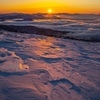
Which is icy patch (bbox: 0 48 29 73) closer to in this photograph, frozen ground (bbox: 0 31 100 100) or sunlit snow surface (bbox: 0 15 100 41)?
frozen ground (bbox: 0 31 100 100)

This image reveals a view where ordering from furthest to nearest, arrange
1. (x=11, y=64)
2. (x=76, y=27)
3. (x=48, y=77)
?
(x=76, y=27)
(x=11, y=64)
(x=48, y=77)

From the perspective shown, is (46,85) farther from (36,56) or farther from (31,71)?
(36,56)

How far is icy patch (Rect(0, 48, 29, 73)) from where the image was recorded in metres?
3.46

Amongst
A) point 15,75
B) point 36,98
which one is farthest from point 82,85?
point 15,75

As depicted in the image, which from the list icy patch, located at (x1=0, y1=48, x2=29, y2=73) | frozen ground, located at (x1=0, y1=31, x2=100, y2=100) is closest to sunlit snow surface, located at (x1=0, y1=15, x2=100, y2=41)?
frozen ground, located at (x1=0, y1=31, x2=100, y2=100)

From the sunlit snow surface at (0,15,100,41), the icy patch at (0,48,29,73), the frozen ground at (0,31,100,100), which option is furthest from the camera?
the sunlit snow surface at (0,15,100,41)

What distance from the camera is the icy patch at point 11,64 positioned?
11.3 ft

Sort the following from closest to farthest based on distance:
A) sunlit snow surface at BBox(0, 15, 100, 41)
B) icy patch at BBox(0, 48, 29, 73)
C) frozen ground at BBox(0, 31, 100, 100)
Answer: frozen ground at BBox(0, 31, 100, 100) → icy patch at BBox(0, 48, 29, 73) → sunlit snow surface at BBox(0, 15, 100, 41)

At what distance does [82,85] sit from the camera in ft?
9.60

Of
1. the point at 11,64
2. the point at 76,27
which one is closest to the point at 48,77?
the point at 11,64

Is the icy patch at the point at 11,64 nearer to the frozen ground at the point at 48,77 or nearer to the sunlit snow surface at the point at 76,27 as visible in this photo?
the frozen ground at the point at 48,77

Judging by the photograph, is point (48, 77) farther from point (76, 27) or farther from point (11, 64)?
point (76, 27)

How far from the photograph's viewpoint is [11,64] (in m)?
3.76

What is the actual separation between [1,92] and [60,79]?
1129 millimetres
